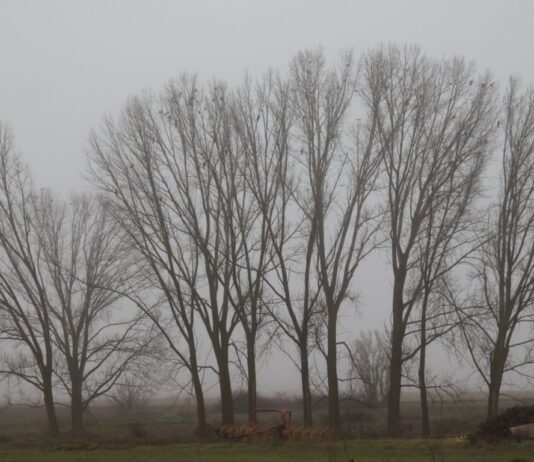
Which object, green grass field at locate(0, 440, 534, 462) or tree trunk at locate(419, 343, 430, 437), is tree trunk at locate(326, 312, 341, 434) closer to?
tree trunk at locate(419, 343, 430, 437)

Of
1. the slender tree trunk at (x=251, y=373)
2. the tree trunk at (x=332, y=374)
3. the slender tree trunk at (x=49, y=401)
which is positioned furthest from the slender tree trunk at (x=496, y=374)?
the slender tree trunk at (x=49, y=401)

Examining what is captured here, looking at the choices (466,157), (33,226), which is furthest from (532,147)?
(33,226)

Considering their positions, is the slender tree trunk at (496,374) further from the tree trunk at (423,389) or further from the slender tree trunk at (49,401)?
the slender tree trunk at (49,401)

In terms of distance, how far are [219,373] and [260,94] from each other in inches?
385

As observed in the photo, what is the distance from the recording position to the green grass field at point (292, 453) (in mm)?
14385

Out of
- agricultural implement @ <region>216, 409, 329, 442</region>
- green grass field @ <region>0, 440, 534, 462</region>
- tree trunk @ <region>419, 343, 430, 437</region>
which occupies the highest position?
tree trunk @ <region>419, 343, 430, 437</region>

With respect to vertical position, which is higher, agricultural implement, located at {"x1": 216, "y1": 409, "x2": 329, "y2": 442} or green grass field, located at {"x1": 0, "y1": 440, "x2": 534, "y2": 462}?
agricultural implement, located at {"x1": 216, "y1": 409, "x2": 329, "y2": 442}

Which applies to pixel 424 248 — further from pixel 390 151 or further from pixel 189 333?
pixel 189 333

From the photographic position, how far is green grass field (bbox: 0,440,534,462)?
47.2ft

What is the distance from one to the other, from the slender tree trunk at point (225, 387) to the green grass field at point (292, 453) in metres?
4.83

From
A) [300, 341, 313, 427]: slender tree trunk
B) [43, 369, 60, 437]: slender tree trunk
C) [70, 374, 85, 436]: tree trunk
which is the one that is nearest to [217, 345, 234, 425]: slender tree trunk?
[300, 341, 313, 427]: slender tree trunk

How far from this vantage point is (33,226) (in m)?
31.7

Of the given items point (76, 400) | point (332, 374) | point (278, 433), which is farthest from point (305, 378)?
point (76, 400)

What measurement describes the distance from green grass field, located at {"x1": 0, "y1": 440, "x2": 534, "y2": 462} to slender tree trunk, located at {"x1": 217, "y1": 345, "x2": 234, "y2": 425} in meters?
4.83
